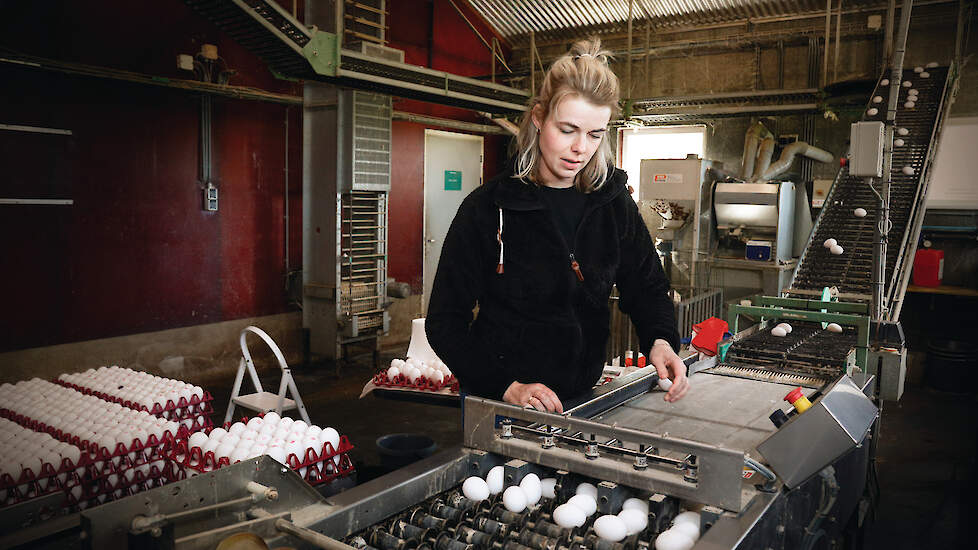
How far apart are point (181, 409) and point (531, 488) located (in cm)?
232

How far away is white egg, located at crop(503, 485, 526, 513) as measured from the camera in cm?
146

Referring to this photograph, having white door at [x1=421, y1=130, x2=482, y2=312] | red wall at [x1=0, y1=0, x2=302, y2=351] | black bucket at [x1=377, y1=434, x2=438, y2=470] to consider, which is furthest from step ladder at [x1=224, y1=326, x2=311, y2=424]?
white door at [x1=421, y1=130, x2=482, y2=312]

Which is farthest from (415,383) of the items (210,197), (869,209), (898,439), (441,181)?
(441,181)

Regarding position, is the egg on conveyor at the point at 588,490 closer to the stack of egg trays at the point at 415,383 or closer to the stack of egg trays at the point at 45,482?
the stack of egg trays at the point at 45,482

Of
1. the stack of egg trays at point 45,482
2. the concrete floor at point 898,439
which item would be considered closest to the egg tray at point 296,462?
the stack of egg trays at point 45,482

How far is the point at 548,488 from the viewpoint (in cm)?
157

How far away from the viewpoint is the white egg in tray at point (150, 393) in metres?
3.20

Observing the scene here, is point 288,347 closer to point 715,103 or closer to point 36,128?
point 36,128

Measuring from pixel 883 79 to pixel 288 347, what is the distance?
21.5 feet

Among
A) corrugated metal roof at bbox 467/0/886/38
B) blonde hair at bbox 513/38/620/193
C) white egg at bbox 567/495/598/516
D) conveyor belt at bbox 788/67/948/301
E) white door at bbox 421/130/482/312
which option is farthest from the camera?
white door at bbox 421/130/482/312

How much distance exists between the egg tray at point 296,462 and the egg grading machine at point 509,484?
0.81 meters

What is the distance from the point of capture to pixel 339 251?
6762 mm

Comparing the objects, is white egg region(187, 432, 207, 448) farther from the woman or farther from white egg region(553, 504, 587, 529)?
white egg region(553, 504, 587, 529)

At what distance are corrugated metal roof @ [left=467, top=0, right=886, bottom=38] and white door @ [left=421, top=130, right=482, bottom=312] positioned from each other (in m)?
1.79
